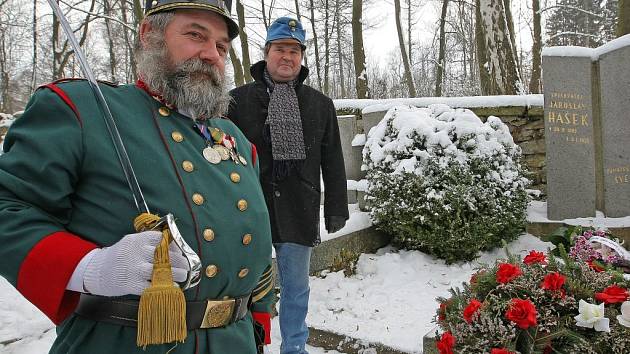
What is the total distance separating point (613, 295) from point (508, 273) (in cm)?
46

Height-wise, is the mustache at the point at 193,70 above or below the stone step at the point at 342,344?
above

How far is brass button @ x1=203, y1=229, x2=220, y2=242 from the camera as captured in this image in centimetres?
142

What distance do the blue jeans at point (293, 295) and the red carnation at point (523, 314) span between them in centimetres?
135

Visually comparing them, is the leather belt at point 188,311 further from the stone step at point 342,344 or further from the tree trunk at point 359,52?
the tree trunk at point 359,52

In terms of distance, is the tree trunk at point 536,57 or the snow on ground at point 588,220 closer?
the snow on ground at point 588,220

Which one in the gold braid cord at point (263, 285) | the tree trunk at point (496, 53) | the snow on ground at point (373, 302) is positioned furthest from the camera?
the tree trunk at point (496, 53)

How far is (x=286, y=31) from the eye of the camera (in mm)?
3191

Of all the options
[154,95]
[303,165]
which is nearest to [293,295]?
[303,165]

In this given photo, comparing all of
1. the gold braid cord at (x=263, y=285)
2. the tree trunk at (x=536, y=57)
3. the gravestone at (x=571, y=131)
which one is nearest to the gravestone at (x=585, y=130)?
the gravestone at (x=571, y=131)

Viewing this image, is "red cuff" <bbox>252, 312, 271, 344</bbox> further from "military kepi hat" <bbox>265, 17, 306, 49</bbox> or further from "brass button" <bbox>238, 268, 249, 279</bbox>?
"military kepi hat" <bbox>265, 17, 306, 49</bbox>

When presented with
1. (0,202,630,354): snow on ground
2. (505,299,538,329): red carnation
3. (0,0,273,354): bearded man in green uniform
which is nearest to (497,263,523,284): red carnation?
(505,299,538,329): red carnation

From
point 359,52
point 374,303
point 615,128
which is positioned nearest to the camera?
point 374,303

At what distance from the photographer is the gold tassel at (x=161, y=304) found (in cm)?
118

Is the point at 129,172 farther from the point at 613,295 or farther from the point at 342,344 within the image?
the point at 342,344
